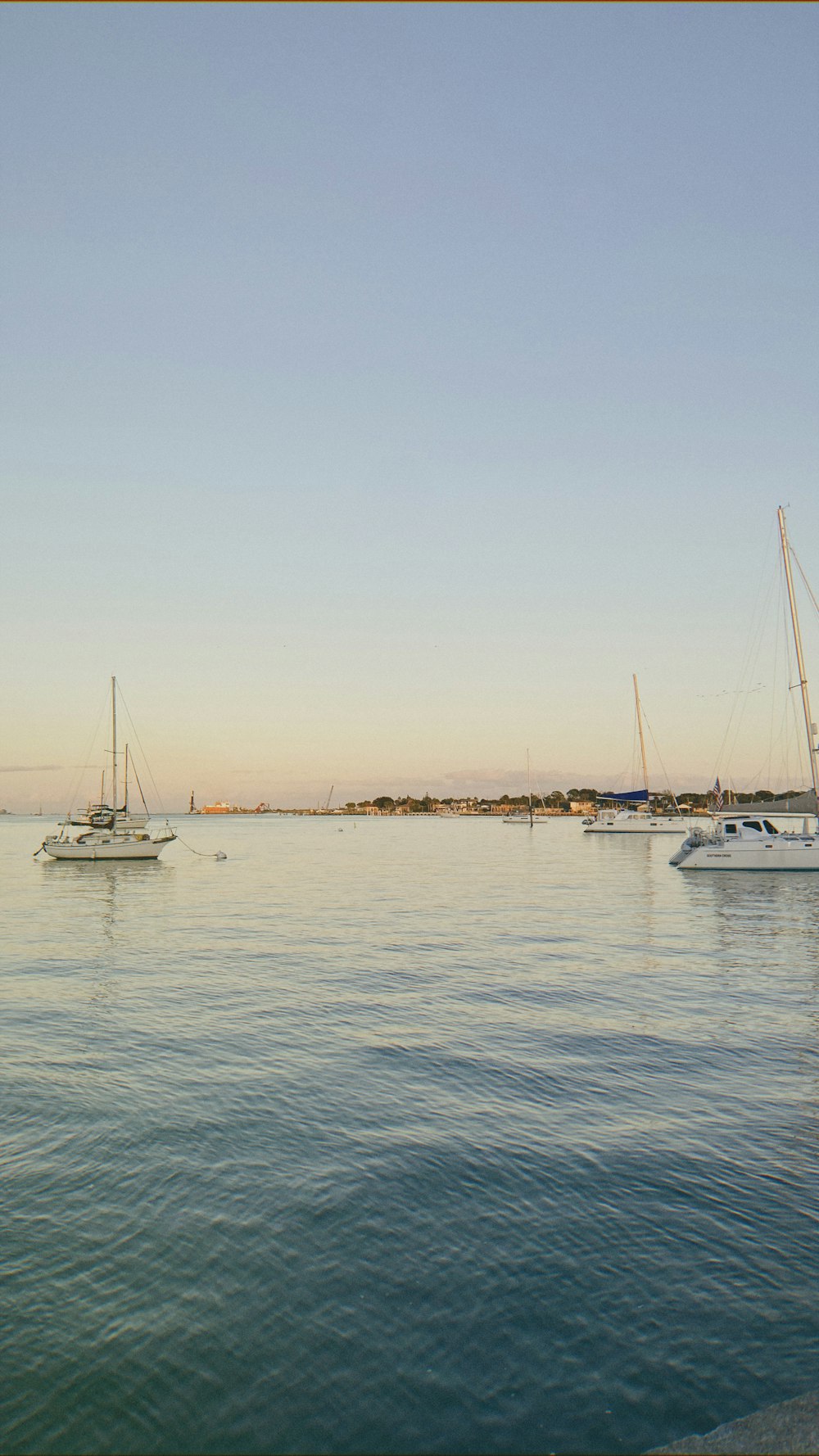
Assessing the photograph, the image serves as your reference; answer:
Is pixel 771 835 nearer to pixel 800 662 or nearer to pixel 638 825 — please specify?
pixel 800 662

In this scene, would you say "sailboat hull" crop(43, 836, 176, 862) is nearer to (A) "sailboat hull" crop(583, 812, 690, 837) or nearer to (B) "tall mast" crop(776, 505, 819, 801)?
(B) "tall mast" crop(776, 505, 819, 801)

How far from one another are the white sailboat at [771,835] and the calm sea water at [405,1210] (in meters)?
36.7

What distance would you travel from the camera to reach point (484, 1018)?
2152cm

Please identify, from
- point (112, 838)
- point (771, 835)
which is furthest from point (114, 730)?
point (771, 835)

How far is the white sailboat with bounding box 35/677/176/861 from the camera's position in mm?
87062

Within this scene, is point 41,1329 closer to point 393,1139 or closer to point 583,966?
point 393,1139

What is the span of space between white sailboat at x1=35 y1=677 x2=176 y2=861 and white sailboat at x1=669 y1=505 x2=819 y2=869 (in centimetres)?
5322

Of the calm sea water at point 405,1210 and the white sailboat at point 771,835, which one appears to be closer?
the calm sea water at point 405,1210

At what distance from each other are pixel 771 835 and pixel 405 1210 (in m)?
59.5

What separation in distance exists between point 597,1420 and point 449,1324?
5.80 ft

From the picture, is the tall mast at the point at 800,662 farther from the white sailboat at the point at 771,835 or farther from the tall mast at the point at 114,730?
the tall mast at the point at 114,730

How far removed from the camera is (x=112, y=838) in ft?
290

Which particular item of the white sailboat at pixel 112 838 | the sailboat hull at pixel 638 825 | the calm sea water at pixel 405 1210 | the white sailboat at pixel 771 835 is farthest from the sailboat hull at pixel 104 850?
the sailboat hull at pixel 638 825

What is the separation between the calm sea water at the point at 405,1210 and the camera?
739 centimetres
